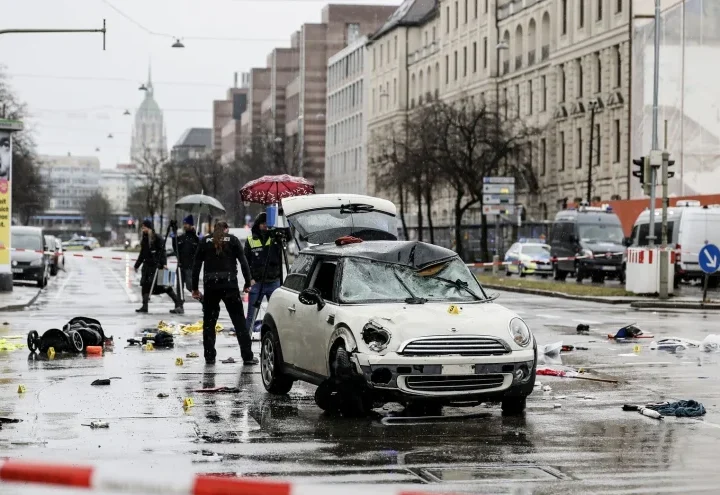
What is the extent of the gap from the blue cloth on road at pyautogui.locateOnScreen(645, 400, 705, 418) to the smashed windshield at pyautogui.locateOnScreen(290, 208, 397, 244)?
15664 mm

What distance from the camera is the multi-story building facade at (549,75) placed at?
7188 centimetres

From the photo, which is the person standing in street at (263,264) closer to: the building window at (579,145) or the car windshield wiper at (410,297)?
the car windshield wiper at (410,297)

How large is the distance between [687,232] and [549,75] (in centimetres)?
3835

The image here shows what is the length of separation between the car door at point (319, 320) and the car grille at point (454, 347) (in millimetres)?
967

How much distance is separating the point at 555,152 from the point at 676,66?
14.4m

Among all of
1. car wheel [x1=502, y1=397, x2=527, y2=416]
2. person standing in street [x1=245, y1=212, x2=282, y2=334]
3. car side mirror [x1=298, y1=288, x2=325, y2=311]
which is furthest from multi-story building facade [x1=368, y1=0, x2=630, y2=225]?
car wheel [x1=502, y1=397, x2=527, y2=416]

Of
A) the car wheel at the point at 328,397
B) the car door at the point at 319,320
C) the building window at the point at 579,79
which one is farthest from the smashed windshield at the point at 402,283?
the building window at the point at 579,79

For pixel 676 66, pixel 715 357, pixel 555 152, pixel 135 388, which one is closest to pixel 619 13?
pixel 676 66

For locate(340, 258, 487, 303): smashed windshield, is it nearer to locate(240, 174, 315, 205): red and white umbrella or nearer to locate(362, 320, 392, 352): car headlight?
locate(362, 320, 392, 352): car headlight

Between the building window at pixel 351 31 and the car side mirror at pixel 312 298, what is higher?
the building window at pixel 351 31

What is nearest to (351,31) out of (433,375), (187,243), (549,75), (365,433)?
(549,75)

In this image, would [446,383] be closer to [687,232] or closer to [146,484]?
[146,484]

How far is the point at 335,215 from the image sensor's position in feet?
93.8

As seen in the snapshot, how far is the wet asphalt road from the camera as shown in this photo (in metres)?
8.87
